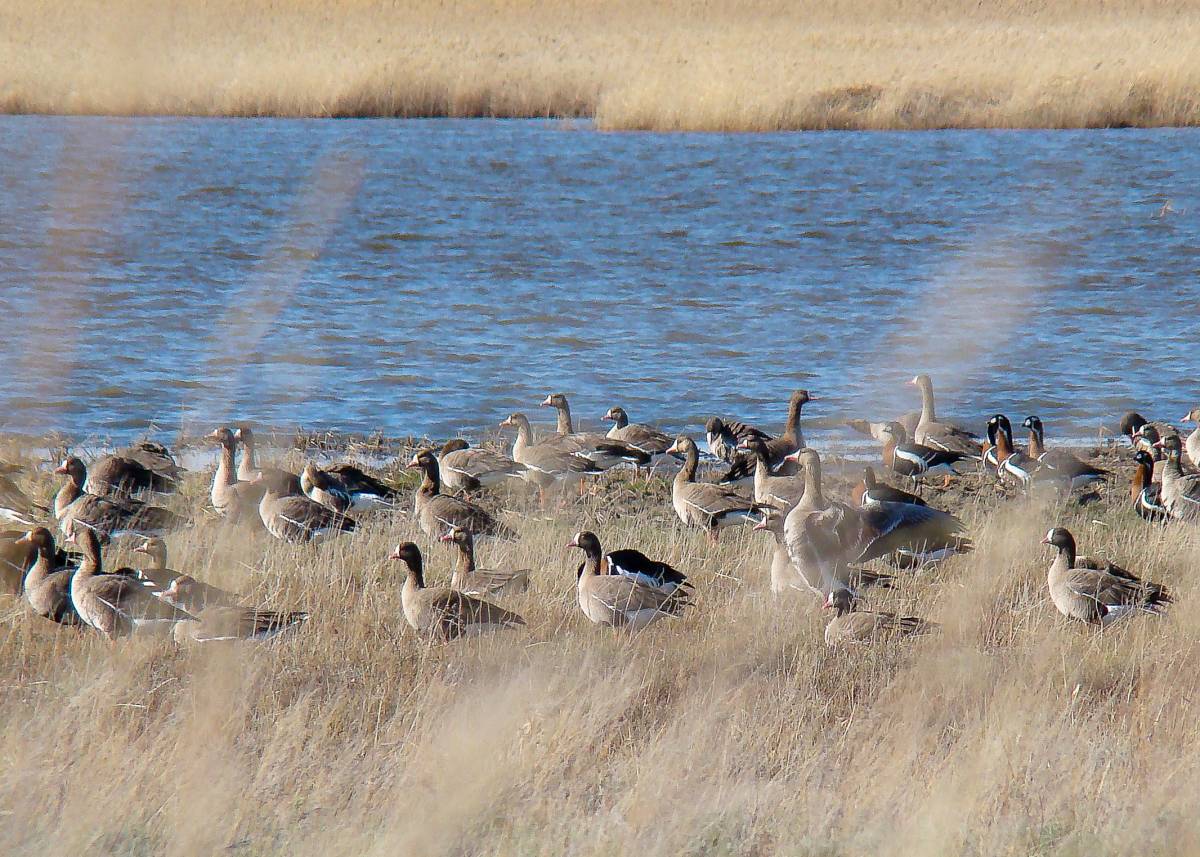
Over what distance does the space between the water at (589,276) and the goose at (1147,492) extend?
122 inches

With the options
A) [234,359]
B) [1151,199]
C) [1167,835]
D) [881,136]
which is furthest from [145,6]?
[881,136]

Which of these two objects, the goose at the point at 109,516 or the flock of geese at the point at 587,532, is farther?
the goose at the point at 109,516

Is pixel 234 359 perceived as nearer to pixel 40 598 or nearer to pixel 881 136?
pixel 40 598

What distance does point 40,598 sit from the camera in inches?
281

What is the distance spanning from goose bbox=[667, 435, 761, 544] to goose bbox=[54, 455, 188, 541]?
3227mm

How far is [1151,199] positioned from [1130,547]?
2146 cm

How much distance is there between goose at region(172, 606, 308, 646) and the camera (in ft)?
21.8

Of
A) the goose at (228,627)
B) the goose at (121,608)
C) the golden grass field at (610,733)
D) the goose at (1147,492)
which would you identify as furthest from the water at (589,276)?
the goose at (228,627)

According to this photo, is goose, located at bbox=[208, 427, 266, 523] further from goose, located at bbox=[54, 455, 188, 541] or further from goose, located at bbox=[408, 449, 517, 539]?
goose, located at bbox=[408, 449, 517, 539]

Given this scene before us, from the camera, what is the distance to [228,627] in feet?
21.8

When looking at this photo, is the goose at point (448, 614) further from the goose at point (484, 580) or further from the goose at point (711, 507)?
the goose at point (711, 507)

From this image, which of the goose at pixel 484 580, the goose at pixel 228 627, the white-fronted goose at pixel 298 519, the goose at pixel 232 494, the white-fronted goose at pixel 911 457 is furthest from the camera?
the white-fronted goose at pixel 911 457

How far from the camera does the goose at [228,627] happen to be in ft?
21.8

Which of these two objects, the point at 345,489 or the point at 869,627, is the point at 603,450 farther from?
the point at 869,627
